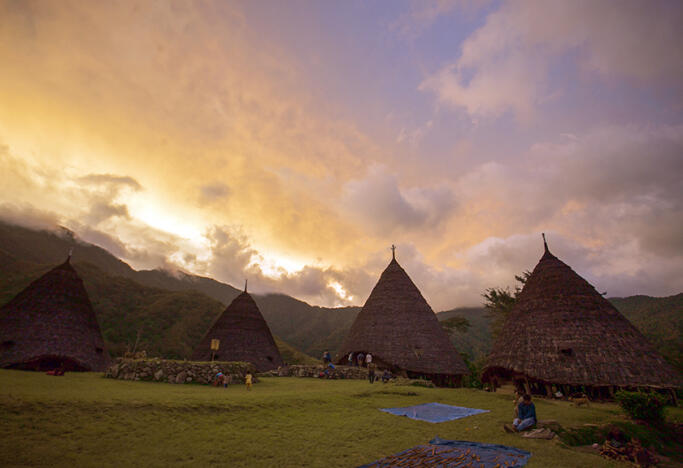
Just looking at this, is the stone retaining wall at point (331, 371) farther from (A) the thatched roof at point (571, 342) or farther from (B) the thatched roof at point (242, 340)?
(A) the thatched roof at point (571, 342)

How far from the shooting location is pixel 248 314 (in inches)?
1080

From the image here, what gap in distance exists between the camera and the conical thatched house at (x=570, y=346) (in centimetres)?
1428

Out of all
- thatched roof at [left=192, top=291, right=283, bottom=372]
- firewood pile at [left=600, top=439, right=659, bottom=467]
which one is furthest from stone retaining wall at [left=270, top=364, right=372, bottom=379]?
firewood pile at [left=600, top=439, right=659, bottom=467]

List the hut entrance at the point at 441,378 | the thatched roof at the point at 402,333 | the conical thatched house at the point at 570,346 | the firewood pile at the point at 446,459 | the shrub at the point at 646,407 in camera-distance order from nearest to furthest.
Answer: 1. the firewood pile at the point at 446,459
2. the shrub at the point at 646,407
3. the conical thatched house at the point at 570,346
4. the hut entrance at the point at 441,378
5. the thatched roof at the point at 402,333

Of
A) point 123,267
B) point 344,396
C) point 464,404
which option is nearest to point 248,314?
point 344,396

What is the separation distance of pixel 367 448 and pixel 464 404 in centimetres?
669

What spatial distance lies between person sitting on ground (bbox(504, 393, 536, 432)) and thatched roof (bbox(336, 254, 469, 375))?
12.7 meters

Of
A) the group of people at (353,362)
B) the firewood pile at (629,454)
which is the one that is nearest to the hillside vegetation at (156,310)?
the group of people at (353,362)

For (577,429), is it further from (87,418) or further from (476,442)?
(87,418)

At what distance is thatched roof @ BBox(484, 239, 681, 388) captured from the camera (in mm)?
14297

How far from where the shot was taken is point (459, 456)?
223 inches

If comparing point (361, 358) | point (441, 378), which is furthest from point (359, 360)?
point (441, 378)

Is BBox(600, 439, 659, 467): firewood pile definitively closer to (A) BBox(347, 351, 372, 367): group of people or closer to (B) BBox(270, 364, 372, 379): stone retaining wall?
(B) BBox(270, 364, 372, 379): stone retaining wall

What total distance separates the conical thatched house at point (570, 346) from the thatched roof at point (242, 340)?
52.3 ft
